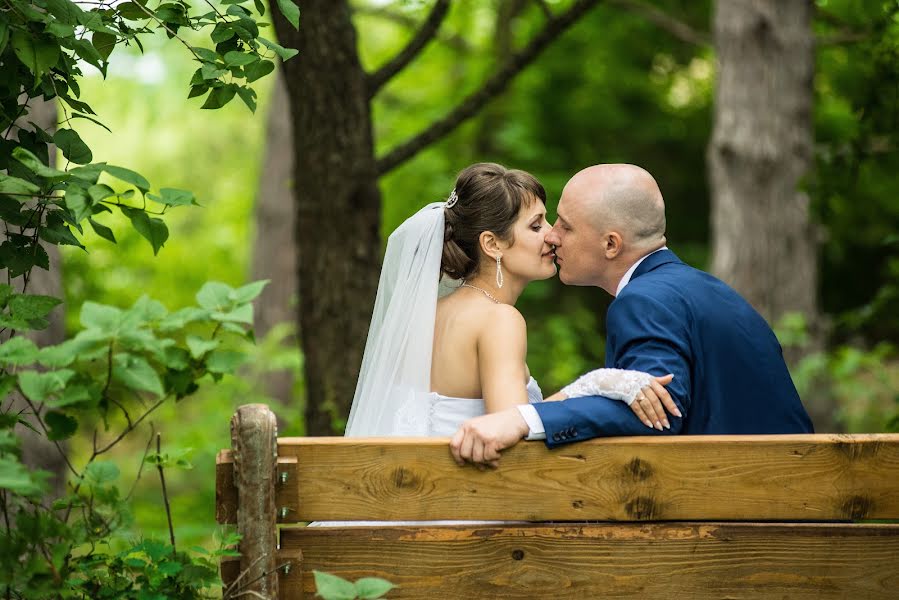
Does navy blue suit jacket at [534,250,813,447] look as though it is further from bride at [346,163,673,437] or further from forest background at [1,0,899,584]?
forest background at [1,0,899,584]

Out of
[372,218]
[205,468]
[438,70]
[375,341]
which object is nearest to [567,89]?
[438,70]

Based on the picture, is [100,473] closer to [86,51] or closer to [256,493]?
[256,493]

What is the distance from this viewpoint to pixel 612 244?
3.42 m

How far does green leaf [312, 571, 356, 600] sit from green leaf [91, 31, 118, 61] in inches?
64.6

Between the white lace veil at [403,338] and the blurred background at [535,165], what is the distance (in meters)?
1.11

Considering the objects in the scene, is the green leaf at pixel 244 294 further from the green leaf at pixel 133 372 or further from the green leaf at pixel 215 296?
the green leaf at pixel 133 372

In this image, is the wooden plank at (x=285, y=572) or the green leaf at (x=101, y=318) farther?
the wooden plank at (x=285, y=572)

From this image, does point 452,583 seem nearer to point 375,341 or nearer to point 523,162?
point 375,341

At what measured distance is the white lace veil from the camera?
3.51m

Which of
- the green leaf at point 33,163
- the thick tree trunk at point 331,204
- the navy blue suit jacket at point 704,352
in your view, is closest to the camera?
the green leaf at point 33,163

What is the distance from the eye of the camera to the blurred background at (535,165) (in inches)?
188

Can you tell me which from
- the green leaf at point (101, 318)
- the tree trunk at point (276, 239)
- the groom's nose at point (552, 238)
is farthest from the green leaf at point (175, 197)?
the tree trunk at point (276, 239)

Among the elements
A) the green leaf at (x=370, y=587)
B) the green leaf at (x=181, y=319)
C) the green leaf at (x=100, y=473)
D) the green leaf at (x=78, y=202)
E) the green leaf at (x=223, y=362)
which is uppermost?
the green leaf at (x=78, y=202)

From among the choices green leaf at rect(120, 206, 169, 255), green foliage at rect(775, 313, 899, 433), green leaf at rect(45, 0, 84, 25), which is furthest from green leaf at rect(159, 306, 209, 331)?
green foliage at rect(775, 313, 899, 433)
